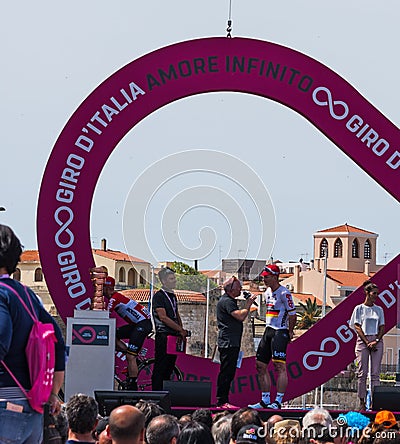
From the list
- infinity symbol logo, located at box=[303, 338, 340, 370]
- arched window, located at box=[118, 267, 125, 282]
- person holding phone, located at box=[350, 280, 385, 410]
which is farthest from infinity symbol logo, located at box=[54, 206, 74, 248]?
arched window, located at box=[118, 267, 125, 282]

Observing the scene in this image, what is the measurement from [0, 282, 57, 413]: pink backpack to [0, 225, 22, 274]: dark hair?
0.13 meters

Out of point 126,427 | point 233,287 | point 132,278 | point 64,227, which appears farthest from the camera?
point 132,278

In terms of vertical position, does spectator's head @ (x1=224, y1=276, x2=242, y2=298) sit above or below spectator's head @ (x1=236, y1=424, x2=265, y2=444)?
above

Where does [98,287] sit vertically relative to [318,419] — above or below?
above

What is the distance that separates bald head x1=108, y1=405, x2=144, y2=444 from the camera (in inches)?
→ 224

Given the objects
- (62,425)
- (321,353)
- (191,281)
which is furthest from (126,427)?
(191,281)

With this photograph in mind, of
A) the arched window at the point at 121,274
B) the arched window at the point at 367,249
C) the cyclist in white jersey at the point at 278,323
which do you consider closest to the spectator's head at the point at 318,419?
the cyclist in white jersey at the point at 278,323

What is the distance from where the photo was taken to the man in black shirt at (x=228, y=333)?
462 inches

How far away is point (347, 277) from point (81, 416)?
104865 mm

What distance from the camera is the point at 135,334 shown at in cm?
1219

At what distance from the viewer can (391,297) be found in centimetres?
1293

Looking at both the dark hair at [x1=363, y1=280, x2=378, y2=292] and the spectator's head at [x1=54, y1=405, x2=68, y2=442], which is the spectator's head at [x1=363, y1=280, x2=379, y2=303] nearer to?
the dark hair at [x1=363, y1=280, x2=378, y2=292]

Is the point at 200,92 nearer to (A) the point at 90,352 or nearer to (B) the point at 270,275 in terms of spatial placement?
(B) the point at 270,275

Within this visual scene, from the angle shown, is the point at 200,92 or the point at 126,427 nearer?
the point at 126,427
